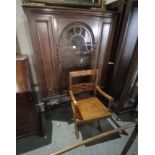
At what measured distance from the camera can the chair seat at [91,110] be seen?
1.41 m

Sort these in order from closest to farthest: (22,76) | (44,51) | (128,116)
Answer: (22,76) < (44,51) < (128,116)

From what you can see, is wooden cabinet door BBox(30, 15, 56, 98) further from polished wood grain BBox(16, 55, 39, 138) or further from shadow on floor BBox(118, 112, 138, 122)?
shadow on floor BBox(118, 112, 138, 122)

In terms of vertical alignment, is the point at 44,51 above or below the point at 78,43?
below

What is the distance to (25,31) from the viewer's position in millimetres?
1566

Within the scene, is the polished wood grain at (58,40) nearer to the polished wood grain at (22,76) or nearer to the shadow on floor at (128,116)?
the polished wood grain at (22,76)

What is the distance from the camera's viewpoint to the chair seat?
1.41 m

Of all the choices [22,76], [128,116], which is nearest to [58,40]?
[22,76]

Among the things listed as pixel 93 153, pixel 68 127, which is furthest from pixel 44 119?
pixel 93 153

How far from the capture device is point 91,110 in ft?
5.02

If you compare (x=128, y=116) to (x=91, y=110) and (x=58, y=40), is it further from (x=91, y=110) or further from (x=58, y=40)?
(x=58, y=40)

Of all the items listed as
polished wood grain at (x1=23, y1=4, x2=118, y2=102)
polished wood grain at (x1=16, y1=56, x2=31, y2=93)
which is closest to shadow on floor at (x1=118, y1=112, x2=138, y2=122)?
polished wood grain at (x1=23, y1=4, x2=118, y2=102)
